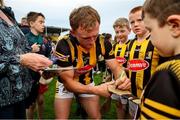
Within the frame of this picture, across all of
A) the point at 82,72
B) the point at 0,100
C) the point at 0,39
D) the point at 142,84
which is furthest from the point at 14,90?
the point at 142,84

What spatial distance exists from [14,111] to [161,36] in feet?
4.83

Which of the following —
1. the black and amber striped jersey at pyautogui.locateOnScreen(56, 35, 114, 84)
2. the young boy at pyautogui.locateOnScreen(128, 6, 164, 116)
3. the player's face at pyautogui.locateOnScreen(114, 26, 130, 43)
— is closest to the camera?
the black and amber striped jersey at pyautogui.locateOnScreen(56, 35, 114, 84)

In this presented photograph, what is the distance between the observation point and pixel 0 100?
241cm

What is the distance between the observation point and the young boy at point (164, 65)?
1.31 meters

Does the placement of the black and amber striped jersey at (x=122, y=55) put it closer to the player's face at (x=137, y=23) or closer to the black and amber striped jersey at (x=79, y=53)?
the player's face at (x=137, y=23)

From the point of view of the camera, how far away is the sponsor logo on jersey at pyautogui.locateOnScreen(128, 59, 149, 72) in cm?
420

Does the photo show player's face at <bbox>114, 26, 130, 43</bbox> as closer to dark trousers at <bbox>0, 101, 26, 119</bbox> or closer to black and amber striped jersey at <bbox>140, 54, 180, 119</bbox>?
dark trousers at <bbox>0, 101, 26, 119</bbox>

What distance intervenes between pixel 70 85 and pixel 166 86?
8.11 feet

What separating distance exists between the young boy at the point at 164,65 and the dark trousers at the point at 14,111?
51.3 inches

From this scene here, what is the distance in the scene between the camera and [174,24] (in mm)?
1439

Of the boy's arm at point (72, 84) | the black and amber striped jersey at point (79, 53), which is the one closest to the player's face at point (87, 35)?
the black and amber striped jersey at point (79, 53)

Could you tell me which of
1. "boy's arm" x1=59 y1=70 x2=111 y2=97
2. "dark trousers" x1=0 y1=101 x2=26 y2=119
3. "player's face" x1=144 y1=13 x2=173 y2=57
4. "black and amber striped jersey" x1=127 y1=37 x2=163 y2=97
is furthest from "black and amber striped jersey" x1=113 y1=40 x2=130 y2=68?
"player's face" x1=144 y1=13 x2=173 y2=57

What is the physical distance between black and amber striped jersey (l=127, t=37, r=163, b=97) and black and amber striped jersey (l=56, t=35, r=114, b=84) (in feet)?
1.33

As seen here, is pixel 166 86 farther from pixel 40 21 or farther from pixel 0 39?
pixel 40 21
